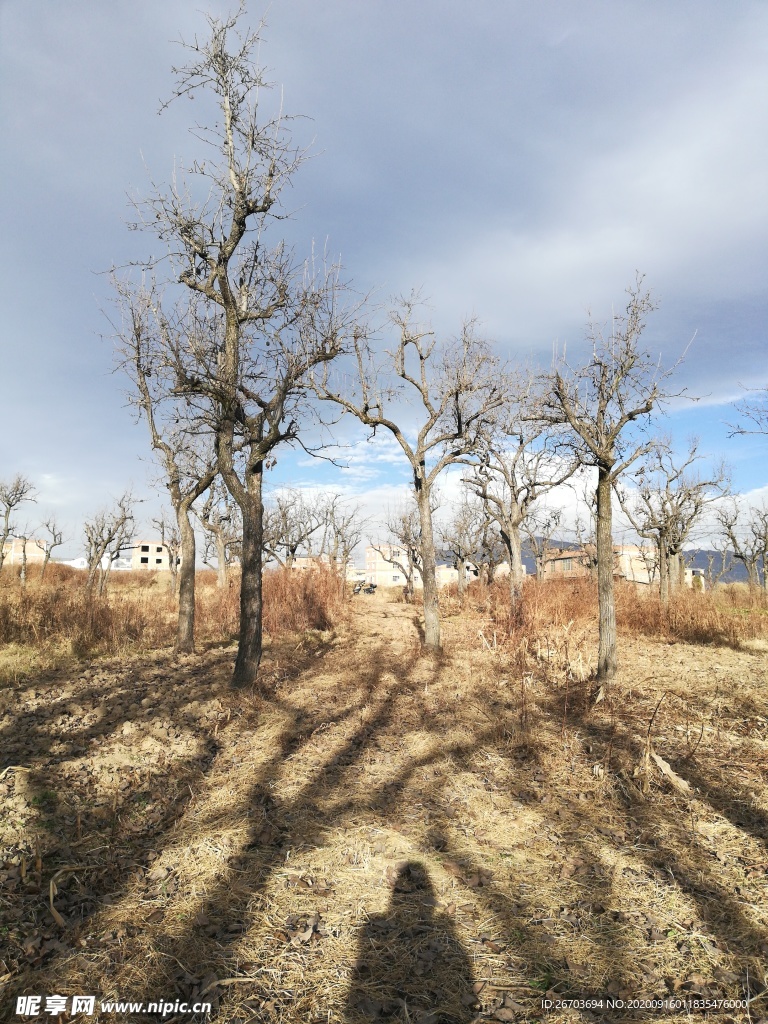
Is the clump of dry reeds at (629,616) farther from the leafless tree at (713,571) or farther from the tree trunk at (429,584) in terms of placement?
the leafless tree at (713,571)

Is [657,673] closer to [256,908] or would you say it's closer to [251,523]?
[251,523]

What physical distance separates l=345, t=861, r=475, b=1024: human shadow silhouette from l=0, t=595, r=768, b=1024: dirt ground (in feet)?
0.04

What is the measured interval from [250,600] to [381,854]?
454cm

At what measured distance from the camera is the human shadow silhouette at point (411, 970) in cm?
289

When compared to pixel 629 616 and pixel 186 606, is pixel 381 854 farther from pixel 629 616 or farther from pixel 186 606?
pixel 629 616

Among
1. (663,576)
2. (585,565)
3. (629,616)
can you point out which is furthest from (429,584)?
(585,565)

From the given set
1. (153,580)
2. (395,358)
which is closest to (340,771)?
(395,358)

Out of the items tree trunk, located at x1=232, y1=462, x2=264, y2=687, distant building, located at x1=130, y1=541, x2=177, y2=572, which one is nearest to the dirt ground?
tree trunk, located at x1=232, y1=462, x2=264, y2=687

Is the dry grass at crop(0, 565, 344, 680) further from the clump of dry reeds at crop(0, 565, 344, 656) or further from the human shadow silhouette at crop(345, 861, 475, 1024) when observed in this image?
the human shadow silhouette at crop(345, 861, 475, 1024)

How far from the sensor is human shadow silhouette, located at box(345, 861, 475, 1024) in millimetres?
2893

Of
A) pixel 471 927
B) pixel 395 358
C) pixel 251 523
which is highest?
pixel 395 358

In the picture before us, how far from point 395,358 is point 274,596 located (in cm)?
750

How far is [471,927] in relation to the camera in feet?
11.4

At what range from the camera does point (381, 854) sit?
14.0 feet
